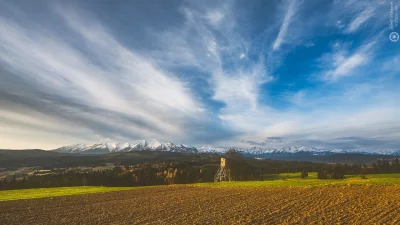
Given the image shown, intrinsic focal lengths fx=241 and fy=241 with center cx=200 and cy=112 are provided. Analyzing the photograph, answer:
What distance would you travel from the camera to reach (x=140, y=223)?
20.6m

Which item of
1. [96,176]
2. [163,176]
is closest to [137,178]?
[163,176]

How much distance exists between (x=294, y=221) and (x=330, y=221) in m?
2.68

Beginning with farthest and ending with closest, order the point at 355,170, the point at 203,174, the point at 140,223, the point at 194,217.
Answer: the point at 203,174
the point at 355,170
the point at 194,217
the point at 140,223

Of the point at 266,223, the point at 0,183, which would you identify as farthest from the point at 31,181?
the point at 266,223

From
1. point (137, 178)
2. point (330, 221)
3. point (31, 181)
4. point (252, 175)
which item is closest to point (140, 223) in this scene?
point (330, 221)

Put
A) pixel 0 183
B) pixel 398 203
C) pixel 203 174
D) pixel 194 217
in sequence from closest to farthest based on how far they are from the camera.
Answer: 1. pixel 194 217
2. pixel 398 203
3. pixel 0 183
4. pixel 203 174

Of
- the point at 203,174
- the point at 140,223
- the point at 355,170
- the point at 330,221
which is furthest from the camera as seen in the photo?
the point at 203,174

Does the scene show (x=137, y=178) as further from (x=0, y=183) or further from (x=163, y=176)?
(x=0, y=183)

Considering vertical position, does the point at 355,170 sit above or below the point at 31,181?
above

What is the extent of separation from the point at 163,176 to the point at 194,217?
373ft

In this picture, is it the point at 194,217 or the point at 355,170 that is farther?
the point at 355,170

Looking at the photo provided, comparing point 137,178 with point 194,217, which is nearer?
point 194,217

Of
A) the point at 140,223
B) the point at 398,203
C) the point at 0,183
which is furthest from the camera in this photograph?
the point at 0,183

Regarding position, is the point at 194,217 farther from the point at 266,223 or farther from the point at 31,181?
the point at 31,181
